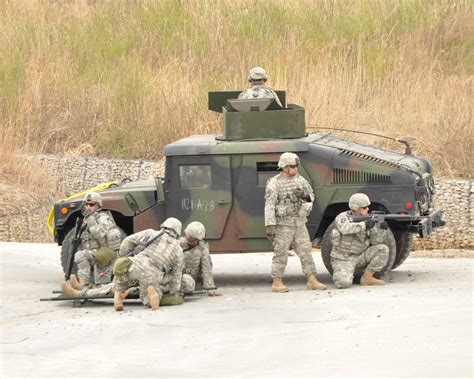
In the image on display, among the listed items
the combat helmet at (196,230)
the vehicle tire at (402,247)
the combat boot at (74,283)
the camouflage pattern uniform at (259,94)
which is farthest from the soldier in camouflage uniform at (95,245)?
the vehicle tire at (402,247)

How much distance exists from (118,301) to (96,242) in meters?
1.15

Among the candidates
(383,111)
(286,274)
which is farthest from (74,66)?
(286,274)

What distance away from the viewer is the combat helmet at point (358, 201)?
1373 centimetres

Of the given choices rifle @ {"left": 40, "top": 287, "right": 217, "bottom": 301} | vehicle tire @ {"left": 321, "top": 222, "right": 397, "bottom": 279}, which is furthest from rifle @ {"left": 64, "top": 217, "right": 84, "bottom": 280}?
vehicle tire @ {"left": 321, "top": 222, "right": 397, "bottom": 279}

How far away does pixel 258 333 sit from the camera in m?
11.9

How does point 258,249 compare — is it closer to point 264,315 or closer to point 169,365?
point 264,315

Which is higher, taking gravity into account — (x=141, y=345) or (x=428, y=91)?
(x=428, y=91)

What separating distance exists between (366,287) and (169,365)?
12.1 ft

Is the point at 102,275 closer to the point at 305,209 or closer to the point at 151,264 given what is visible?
the point at 151,264

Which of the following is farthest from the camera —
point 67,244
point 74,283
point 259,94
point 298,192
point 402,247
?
point 259,94

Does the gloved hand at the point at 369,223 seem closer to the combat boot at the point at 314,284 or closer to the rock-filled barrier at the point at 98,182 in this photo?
the combat boot at the point at 314,284

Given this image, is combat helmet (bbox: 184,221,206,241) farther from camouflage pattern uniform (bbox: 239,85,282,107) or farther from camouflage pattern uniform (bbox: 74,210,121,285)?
camouflage pattern uniform (bbox: 239,85,282,107)

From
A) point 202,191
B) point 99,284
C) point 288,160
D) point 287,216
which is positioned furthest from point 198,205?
point 99,284

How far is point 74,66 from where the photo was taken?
24.6 m
